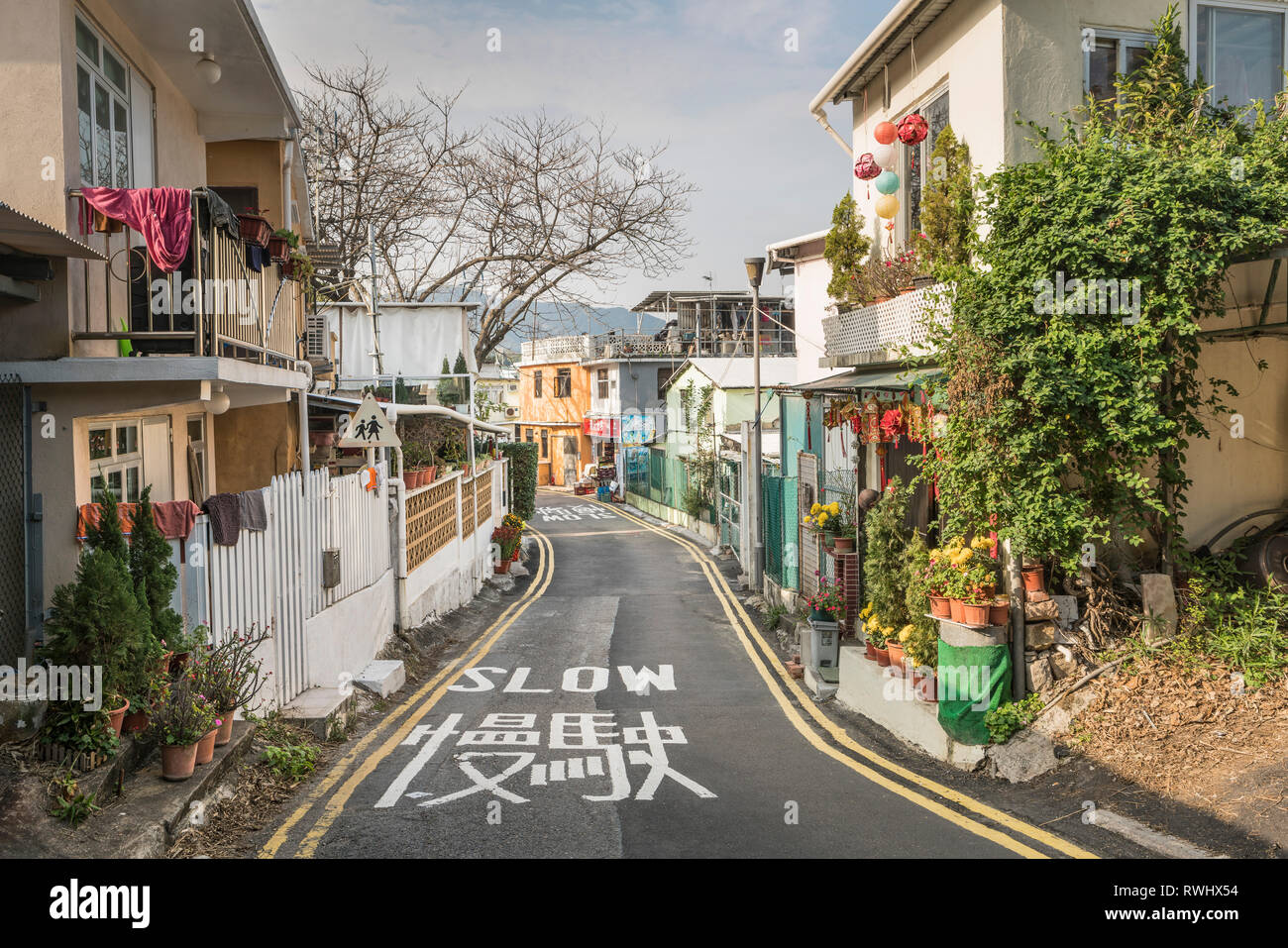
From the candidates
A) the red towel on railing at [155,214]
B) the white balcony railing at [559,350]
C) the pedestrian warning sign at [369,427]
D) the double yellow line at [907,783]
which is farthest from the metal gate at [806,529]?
the white balcony railing at [559,350]

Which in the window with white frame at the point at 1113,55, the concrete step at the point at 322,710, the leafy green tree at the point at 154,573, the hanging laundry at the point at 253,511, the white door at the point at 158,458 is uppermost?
the window with white frame at the point at 1113,55

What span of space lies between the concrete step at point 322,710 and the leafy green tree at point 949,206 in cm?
745

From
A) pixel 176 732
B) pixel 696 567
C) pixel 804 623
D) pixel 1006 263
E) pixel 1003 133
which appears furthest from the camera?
pixel 696 567

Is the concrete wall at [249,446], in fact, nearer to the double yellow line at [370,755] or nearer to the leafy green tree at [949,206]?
the double yellow line at [370,755]

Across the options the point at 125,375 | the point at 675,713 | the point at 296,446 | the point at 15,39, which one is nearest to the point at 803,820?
the point at 675,713

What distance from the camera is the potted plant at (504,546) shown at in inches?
917

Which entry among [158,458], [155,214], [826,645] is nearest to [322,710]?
[158,458]

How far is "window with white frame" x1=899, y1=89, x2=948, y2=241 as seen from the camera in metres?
11.3

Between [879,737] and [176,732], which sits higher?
[176,732]

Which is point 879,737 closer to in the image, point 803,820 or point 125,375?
point 803,820

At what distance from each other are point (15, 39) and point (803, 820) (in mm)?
8599

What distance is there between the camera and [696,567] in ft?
79.2

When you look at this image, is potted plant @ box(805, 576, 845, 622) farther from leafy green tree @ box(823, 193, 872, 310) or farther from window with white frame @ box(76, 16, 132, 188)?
window with white frame @ box(76, 16, 132, 188)

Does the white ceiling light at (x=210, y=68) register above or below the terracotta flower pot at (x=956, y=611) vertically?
above
